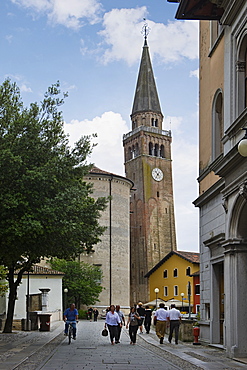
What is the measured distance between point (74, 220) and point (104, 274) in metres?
53.8

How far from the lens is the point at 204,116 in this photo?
23.2 meters

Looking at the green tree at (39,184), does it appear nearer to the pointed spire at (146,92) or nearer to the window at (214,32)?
the window at (214,32)

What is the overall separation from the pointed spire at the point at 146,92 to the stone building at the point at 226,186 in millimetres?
85400

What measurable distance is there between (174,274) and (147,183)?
24646 mm

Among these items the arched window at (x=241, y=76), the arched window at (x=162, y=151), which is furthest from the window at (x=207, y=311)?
the arched window at (x=162, y=151)

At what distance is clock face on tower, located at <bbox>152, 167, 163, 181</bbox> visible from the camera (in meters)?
101

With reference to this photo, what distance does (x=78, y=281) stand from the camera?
67.0 meters

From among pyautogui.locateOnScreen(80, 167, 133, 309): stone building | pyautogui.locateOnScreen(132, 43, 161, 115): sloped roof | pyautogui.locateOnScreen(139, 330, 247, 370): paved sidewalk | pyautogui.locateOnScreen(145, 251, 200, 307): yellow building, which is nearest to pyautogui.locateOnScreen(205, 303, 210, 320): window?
pyautogui.locateOnScreen(139, 330, 247, 370): paved sidewalk

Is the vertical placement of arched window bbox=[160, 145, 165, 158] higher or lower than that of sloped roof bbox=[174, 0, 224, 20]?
Answer: higher

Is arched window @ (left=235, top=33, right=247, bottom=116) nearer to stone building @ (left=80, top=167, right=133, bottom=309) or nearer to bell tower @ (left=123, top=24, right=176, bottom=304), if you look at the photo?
stone building @ (left=80, top=167, right=133, bottom=309)

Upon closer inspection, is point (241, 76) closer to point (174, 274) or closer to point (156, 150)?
point (174, 274)

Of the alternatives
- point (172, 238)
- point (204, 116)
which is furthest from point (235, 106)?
point (172, 238)

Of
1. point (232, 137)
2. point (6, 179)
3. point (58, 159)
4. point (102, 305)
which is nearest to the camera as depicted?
point (232, 137)

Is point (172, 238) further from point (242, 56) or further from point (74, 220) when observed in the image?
point (242, 56)
